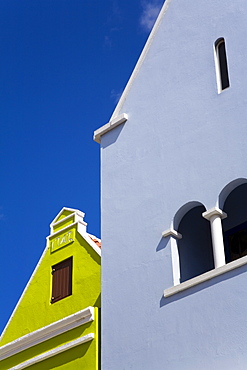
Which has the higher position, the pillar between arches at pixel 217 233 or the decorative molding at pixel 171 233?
the decorative molding at pixel 171 233

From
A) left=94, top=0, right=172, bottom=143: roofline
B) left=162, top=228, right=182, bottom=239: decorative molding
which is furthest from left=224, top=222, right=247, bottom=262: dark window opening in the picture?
left=94, top=0, right=172, bottom=143: roofline

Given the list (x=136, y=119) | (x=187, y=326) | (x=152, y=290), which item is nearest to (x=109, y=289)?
(x=152, y=290)

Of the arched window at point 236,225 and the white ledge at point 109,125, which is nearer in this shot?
the arched window at point 236,225

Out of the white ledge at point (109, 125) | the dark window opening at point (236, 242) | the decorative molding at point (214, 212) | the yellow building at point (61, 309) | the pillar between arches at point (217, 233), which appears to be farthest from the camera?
the white ledge at point (109, 125)

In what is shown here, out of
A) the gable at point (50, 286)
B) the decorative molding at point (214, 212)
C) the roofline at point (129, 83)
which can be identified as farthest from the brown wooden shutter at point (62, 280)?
the decorative molding at point (214, 212)

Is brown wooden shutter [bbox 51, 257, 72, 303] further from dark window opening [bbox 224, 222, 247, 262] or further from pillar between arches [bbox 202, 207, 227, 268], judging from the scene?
pillar between arches [bbox 202, 207, 227, 268]

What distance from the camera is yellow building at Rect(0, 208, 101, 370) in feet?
51.4

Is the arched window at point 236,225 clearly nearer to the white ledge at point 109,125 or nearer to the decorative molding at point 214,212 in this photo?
the decorative molding at point 214,212

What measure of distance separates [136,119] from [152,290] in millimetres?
4213

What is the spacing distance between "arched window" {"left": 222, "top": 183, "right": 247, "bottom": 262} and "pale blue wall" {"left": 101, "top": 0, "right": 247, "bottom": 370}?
1.53 m

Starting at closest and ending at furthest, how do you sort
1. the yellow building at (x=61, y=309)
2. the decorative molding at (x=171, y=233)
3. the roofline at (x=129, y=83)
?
the decorative molding at (x=171, y=233) → the yellow building at (x=61, y=309) → the roofline at (x=129, y=83)

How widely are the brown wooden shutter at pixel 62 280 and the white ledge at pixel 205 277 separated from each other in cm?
378

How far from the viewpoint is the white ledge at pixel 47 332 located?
15.8 m

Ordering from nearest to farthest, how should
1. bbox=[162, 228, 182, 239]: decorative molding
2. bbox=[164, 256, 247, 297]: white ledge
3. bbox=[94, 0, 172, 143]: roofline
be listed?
bbox=[164, 256, 247, 297]: white ledge, bbox=[162, 228, 182, 239]: decorative molding, bbox=[94, 0, 172, 143]: roofline
